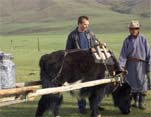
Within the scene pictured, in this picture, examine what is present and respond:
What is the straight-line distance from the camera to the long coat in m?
10.1

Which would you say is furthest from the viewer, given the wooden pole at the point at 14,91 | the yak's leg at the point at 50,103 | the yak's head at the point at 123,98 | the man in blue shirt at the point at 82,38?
the yak's head at the point at 123,98

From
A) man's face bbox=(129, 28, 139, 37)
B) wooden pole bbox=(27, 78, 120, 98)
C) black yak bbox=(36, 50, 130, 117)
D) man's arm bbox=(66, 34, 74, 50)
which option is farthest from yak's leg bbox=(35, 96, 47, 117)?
man's face bbox=(129, 28, 139, 37)

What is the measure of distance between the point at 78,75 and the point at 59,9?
155755mm

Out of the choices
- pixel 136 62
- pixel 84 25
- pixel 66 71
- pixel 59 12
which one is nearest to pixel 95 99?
pixel 66 71

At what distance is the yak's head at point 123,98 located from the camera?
988 centimetres

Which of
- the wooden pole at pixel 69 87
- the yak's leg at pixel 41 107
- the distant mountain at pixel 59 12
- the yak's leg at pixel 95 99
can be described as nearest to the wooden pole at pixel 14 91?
the wooden pole at pixel 69 87

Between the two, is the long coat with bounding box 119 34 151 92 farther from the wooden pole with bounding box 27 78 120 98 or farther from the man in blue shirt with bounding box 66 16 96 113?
the wooden pole with bounding box 27 78 120 98

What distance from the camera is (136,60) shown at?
33.5ft

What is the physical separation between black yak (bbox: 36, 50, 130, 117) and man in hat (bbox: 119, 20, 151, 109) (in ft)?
4.72

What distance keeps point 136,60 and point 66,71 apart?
2.29 metres

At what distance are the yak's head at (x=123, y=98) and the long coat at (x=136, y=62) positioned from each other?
1.11 feet

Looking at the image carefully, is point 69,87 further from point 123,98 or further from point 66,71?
point 123,98

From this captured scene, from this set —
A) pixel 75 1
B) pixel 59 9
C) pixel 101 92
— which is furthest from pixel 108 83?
pixel 75 1

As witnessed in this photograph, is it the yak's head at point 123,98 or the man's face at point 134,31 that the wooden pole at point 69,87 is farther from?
the man's face at point 134,31
